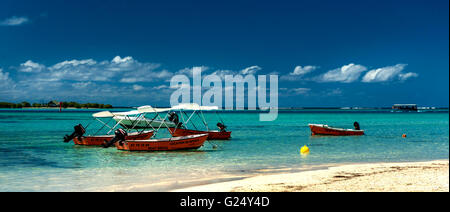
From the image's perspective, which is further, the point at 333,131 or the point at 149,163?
the point at 333,131

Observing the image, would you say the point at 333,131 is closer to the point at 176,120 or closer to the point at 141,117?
the point at 176,120

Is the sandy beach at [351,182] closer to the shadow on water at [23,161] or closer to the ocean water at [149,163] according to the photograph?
the ocean water at [149,163]

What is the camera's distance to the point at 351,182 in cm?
1163

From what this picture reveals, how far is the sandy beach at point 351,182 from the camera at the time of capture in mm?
10541

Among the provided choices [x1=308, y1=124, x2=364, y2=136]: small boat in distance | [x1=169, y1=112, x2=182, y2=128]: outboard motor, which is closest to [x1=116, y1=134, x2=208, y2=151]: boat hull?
[x1=169, y1=112, x2=182, y2=128]: outboard motor

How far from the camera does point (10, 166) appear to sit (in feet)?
55.6

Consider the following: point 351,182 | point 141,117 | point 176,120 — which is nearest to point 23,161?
point 141,117

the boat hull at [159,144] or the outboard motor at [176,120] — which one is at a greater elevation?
the outboard motor at [176,120]

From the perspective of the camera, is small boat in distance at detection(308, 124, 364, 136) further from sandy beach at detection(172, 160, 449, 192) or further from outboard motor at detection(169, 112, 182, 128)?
sandy beach at detection(172, 160, 449, 192)

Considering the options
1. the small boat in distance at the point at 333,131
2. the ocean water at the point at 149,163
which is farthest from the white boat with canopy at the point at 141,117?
the small boat in distance at the point at 333,131

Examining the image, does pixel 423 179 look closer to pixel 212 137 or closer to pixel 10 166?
pixel 10 166

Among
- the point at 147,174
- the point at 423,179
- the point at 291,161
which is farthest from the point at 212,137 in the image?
the point at 423,179

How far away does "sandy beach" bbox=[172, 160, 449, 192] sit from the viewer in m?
10.5

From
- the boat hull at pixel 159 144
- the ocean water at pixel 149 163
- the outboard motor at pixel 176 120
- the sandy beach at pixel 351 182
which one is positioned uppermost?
the outboard motor at pixel 176 120
